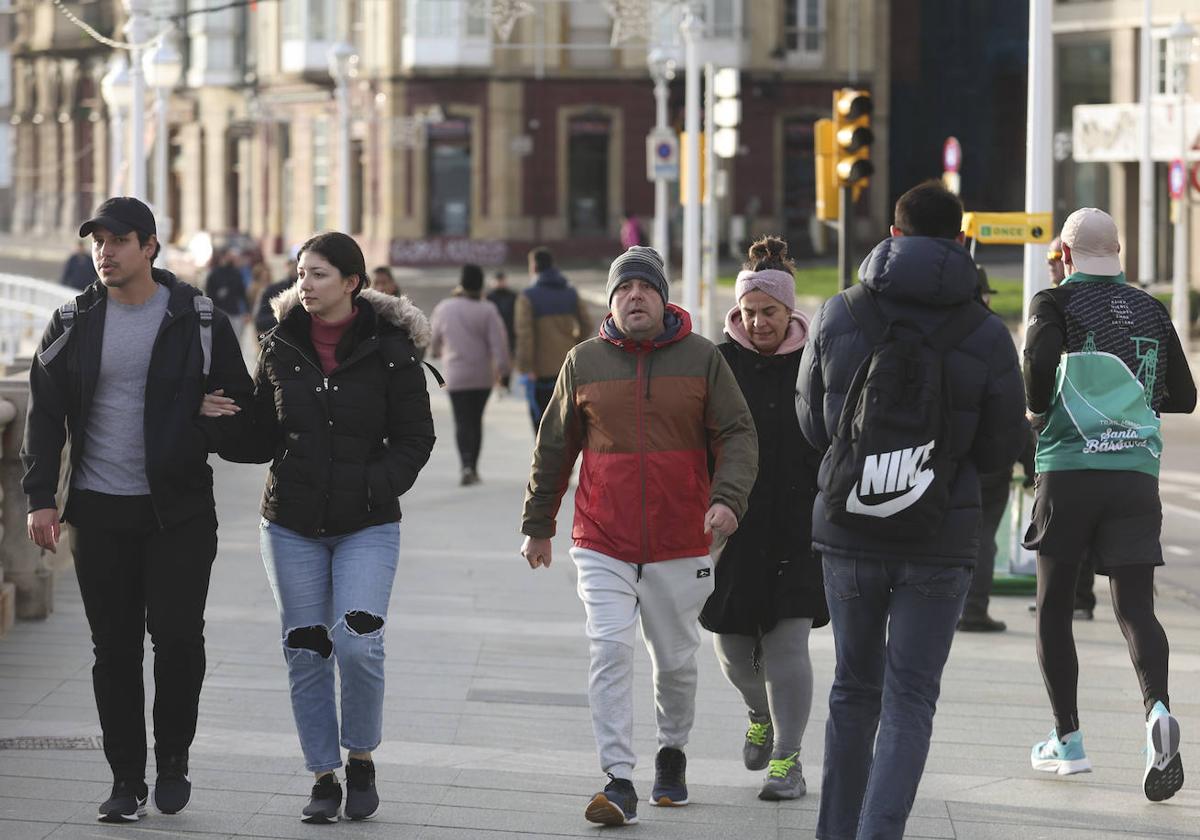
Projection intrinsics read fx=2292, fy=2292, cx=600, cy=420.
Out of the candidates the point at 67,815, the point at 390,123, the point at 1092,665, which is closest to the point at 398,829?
the point at 67,815

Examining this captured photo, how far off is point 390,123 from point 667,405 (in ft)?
154

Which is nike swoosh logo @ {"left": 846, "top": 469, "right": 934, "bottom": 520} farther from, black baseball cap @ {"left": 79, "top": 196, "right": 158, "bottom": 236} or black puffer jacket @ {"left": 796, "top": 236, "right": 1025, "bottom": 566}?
black baseball cap @ {"left": 79, "top": 196, "right": 158, "bottom": 236}

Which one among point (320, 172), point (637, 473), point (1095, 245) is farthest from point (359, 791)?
point (320, 172)

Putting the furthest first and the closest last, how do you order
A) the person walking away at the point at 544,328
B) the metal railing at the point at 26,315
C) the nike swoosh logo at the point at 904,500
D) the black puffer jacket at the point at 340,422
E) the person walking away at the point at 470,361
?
the metal railing at the point at 26,315 < the person walking away at the point at 544,328 < the person walking away at the point at 470,361 < the black puffer jacket at the point at 340,422 < the nike swoosh logo at the point at 904,500

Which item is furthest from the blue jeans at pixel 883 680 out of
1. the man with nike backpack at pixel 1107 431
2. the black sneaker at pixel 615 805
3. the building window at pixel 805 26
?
the building window at pixel 805 26

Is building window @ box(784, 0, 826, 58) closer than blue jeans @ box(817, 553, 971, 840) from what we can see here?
No

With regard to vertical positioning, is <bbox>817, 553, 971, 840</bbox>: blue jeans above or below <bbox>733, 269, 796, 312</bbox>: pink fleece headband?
below

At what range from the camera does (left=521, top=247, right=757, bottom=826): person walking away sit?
687cm

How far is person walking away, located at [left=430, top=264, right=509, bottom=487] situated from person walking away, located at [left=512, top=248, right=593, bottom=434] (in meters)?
0.32

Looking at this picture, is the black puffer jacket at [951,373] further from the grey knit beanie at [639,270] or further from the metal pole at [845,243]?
the metal pole at [845,243]

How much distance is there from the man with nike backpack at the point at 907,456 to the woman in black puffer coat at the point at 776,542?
44.9 inches

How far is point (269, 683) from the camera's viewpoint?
908 cm

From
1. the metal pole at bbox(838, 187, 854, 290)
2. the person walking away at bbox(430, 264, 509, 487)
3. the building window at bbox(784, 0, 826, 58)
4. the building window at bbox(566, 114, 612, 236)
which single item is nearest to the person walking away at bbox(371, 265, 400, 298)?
the person walking away at bbox(430, 264, 509, 487)

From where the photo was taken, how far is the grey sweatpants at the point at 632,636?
6.84 m
